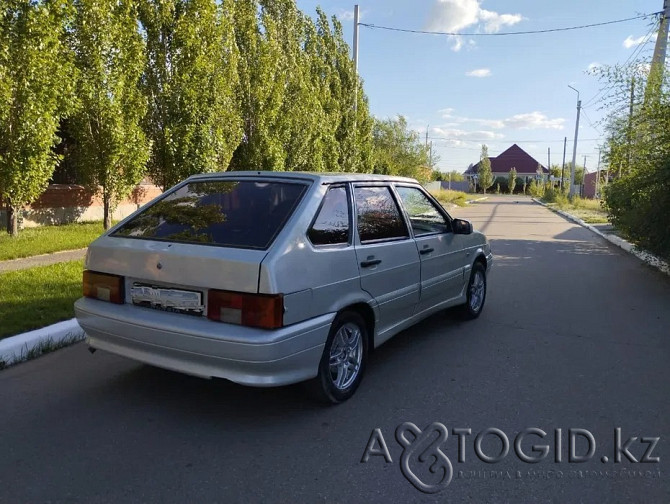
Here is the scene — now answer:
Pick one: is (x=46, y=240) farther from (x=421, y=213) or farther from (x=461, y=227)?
(x=461, y=227)

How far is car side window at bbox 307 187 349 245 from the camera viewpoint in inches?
147

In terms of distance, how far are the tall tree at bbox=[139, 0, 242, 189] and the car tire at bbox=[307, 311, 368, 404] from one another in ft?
30.4

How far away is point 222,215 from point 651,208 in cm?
750

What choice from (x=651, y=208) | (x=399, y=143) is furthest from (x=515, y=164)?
(x=651, y=208)

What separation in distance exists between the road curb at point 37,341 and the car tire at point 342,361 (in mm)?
2655

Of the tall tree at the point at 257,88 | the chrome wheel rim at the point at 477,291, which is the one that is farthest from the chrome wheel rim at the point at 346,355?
the tall tree at the point at 257,88

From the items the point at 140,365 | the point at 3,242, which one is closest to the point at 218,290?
the point at 140,365

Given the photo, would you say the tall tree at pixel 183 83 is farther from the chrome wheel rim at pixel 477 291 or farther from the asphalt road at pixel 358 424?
the asphalt road at pixel 358 424

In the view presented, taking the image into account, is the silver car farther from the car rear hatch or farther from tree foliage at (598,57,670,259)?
tree foliage at (598,57,670,259)

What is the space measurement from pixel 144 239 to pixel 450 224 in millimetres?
3098

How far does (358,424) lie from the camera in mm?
3617

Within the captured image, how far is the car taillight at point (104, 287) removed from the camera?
3768 millimetres

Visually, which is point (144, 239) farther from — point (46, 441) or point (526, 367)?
point (526, 367)

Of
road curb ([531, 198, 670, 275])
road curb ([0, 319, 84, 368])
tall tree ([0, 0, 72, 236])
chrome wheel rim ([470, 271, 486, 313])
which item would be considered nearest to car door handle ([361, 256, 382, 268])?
chrome wheel rim ([470, 271, 486, 313])
